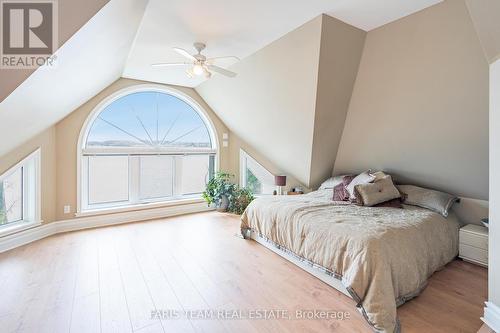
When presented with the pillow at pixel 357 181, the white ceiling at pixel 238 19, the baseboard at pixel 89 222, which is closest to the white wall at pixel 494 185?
the white ceiling at pixel 238 19

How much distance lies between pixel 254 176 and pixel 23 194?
4.16 m

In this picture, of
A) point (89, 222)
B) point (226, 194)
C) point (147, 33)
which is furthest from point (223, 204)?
point (147, 33)

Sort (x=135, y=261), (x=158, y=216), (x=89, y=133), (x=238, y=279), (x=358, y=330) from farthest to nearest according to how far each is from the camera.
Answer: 1. (x=158, y=216)
2. (x=89, y=133)
3. (x=135, y=261)
4. (x=238, y=279)
5. (x=358, y=330)

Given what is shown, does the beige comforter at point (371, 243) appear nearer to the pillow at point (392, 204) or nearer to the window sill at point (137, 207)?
the pillow at point (392, 204)

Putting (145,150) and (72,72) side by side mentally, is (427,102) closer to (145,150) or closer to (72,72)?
(72,72)

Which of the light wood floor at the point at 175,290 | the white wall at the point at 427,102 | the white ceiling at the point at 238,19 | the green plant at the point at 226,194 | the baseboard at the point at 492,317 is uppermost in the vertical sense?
the white ceiling at the point at 238,19

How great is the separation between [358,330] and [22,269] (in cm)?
349

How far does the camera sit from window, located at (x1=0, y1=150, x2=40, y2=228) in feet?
11.0

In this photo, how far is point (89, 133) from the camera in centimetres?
416

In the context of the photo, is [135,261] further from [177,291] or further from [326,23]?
[326,23]

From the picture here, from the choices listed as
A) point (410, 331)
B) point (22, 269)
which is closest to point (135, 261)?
point (22, 269)

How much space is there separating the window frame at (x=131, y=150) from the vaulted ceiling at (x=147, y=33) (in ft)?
3.11

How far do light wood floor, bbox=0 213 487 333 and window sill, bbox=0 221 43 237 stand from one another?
28 cm

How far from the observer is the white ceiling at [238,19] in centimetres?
213
